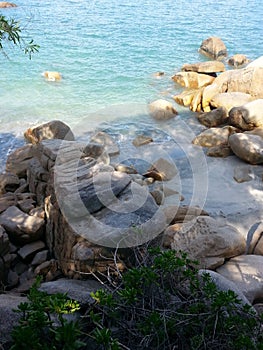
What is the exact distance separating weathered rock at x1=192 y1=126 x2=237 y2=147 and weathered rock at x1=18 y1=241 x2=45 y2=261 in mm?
5340

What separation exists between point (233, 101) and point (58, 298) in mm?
10108

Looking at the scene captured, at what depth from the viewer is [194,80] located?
14.5 meters

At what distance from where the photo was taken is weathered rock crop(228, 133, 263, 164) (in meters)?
8.14

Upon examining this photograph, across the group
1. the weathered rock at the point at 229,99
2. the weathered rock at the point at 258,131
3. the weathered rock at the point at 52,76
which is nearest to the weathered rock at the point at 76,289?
the weathered rock at the point at 258,131

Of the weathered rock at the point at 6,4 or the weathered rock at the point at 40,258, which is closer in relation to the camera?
the weathered rock at the point at 40,258

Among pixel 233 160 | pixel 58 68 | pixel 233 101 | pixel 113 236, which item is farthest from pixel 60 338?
pixel 58 68

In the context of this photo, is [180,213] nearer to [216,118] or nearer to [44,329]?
[44,329]

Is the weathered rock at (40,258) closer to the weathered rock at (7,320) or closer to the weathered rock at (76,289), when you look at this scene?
the weathered rock at (76,289)

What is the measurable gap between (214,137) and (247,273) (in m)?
5.39

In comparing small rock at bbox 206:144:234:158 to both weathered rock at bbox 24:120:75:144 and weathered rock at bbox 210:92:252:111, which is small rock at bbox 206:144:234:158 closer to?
weathered rock at bbox 210:92:252:111

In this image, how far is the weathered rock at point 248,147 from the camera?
8141mm

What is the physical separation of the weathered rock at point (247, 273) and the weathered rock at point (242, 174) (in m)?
3.04

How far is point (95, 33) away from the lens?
836 inches

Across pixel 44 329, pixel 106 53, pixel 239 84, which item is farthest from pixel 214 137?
pixel 106 53
